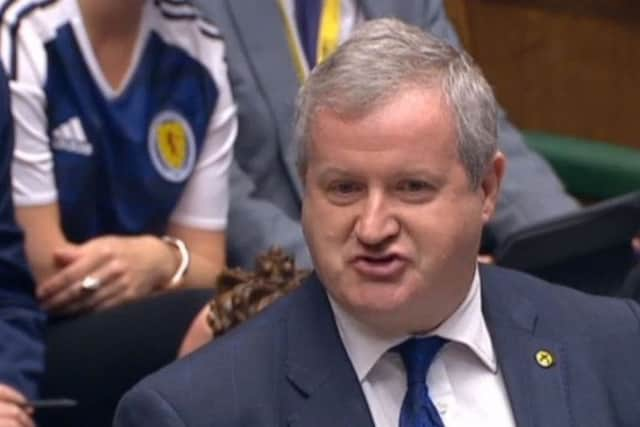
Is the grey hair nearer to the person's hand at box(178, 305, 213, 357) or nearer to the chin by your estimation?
the chin

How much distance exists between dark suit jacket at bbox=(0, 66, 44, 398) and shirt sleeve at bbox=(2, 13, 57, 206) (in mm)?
122

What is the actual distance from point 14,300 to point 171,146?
Answer: 35 cm

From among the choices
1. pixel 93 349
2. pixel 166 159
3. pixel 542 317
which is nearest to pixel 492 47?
pixel 166 159

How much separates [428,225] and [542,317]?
0.65 ft

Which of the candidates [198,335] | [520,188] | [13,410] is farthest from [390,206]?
[520,188]

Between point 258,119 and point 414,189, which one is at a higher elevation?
point 414,189

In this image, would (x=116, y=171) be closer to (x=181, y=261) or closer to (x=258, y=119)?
(x=181, y=261)

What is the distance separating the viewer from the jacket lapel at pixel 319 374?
1345 millimetres

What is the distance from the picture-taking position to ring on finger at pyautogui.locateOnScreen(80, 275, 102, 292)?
1.97 meters

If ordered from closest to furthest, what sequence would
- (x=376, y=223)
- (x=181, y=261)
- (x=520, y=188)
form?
(x=376, y=223)
(x=181, y=261)
(x=520, y=188)

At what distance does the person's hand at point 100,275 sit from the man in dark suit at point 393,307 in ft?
2.00

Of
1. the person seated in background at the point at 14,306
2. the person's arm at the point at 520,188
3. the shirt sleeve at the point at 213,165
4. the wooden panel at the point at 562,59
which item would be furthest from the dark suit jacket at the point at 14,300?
the wooden panel at the point at 562,59

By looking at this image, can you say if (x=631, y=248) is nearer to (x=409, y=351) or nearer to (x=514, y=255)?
(x=514, y=255)

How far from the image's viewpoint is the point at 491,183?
4.53 ft
